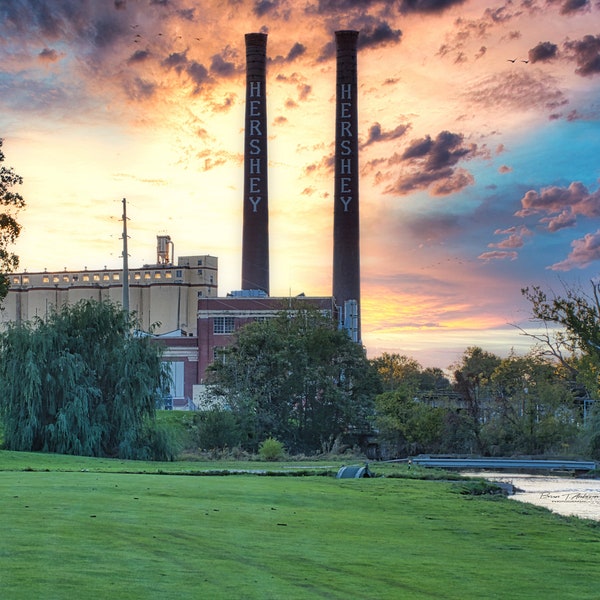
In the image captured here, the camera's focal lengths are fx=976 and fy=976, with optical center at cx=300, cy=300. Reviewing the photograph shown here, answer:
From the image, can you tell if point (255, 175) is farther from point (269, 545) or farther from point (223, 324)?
point (269, 545)

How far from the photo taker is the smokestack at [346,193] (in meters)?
88.8

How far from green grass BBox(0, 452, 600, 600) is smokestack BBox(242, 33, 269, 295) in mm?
67484

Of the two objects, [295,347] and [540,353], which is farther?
[295,347]

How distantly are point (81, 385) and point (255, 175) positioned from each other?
5024 cm

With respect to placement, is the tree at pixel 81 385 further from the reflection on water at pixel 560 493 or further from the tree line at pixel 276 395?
the reflection on water at pixel 560 493

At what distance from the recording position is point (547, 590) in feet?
41.9

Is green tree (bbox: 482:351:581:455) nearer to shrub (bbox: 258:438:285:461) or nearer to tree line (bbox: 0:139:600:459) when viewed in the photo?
tree line (bbox: 0:139:600:459)

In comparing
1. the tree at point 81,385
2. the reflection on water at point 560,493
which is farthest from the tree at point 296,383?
the reflection on water at point 560,493

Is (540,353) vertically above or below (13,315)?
below

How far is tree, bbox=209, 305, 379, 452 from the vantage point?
191 feet

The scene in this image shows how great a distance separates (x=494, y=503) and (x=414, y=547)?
427 inches

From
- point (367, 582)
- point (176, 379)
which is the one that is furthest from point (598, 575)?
point (176, 379)

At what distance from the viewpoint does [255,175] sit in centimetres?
9219

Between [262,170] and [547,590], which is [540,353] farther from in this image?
[262,170]
